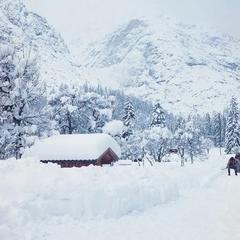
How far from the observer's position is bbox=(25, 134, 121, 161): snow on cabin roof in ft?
106

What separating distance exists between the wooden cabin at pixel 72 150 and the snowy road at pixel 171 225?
53.7ft

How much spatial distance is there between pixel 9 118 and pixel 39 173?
17.5 metres

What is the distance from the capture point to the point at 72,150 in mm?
32594

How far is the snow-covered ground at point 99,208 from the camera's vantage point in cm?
1091

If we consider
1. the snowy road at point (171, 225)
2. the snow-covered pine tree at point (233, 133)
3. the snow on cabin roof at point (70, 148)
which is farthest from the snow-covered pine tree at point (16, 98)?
the snow-covered pine tree at point (233, 133)

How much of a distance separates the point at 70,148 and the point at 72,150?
23 cm

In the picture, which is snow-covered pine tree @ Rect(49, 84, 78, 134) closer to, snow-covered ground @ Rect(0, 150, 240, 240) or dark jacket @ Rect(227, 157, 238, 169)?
dark jacket @ Rect(227, 157, 238, 169)

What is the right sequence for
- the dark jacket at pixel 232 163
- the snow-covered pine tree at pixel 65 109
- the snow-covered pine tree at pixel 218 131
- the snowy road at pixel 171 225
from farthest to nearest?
1. the snow-covered pine tree at pixel 218 131
2. the snow-covered pine tree at pixel 65 109
3. the dark jacket at pixel 232 163
4. the snowy road at pixel 171 225

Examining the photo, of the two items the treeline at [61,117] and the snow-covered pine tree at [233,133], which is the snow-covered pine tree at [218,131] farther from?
the snow-covered pine tree at [233,133]

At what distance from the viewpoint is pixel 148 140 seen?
A: 61.5 metres

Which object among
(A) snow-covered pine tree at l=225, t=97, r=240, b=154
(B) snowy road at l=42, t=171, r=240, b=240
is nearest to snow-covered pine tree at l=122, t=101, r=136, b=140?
(A) snow-covered pine tree at l=225, t=97, r=240, b=154

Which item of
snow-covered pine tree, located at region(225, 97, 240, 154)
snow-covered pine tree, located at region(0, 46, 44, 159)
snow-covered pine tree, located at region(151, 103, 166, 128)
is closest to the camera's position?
snow-covered pine tree, located at region(0, 46, 44, 159)

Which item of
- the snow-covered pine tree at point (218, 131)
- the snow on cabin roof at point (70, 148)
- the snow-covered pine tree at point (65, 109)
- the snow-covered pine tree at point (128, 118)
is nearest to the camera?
the snow on cabin roof at point (70, 148)

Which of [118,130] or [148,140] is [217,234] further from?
[148,140]
